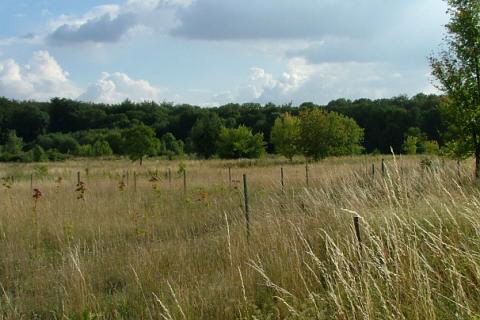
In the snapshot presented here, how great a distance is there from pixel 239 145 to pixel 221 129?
5.93m

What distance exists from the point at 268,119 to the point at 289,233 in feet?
279

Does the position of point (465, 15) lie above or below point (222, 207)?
above

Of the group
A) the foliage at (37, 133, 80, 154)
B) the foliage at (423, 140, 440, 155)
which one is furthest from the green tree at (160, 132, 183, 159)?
the foliage at (423, 140, 440, 155)

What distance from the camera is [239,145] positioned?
52.2m

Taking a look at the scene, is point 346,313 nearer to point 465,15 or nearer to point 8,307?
point 8,307

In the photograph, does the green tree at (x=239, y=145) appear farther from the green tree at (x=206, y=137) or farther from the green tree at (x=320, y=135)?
the green tree at (x=320, y=135)

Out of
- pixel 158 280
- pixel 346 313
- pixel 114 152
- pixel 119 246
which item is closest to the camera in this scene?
pixel 346 313

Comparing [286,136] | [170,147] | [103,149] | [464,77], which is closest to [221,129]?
[286,136]

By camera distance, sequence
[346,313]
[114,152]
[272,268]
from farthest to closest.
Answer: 1. [114,152]
2. [272,268]
3. [346,313]

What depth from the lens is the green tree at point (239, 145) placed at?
173 feet

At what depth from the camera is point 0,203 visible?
496 inches

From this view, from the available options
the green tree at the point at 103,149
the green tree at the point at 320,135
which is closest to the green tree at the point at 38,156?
the green tree at the point at 103,149

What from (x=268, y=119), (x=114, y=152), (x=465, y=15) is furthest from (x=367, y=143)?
(x=465, y=15)

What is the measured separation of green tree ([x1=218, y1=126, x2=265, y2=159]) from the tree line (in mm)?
100
